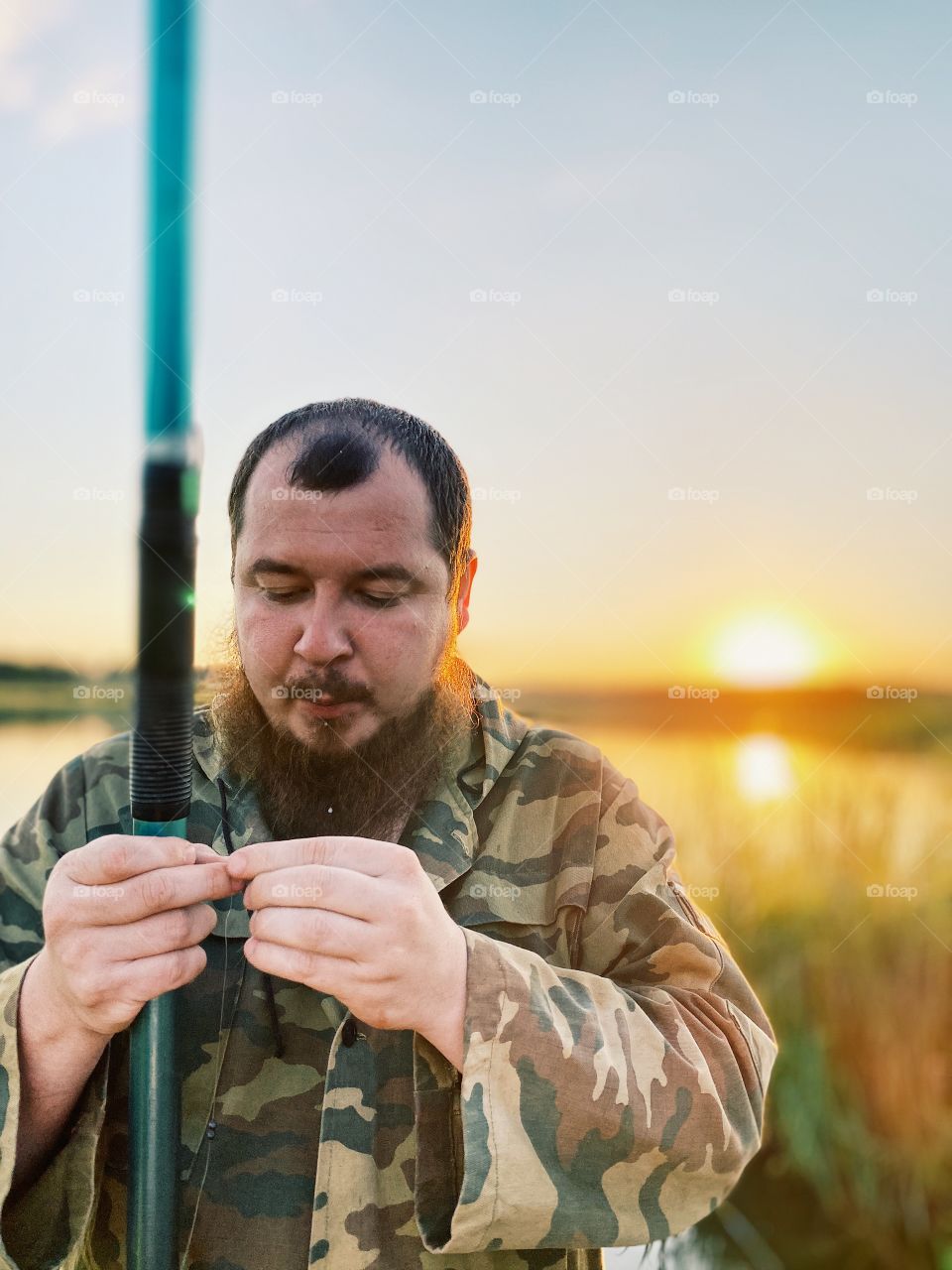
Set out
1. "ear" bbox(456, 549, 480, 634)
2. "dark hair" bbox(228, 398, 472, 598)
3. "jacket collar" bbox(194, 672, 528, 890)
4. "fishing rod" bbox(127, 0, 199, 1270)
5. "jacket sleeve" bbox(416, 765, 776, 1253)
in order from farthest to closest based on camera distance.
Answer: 1. "ear" bbox(456, 549, 480, 634)
2. "dark hair" bbox(228, 398, 472, 598)
3. "jacket collar" bbox(194, 672, 528, 890)
4. "jacket sleeve" bbox(416, 765, 776, 1253)
5. "fishing rod" bbox(127, 0, 199, 1270)

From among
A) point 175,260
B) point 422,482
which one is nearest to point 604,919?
point 422,482

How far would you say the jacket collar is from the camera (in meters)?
1.72

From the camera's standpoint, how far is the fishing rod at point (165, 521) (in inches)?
46.3

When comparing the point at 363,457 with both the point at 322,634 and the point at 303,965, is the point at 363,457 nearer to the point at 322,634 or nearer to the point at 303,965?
the point at 322,634

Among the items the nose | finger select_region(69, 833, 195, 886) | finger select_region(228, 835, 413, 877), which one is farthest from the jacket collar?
finger select_region(69, 833, 195, 886)

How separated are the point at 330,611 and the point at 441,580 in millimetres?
272

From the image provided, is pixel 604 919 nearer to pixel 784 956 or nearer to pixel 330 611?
pixel 330 611

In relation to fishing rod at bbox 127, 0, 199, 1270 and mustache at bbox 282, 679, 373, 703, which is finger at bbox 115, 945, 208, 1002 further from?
mustache at bbox 282, 679, 373, 703

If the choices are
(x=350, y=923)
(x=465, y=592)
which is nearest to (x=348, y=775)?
(x=465, y=592)

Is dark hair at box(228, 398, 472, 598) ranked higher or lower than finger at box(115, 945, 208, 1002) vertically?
higher

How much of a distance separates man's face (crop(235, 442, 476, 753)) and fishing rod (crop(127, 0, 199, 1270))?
1.67ft

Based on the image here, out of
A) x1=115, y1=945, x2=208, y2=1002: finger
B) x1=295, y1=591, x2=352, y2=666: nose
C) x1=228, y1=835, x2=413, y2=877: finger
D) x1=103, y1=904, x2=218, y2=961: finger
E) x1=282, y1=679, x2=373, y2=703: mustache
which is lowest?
x1=115, y1=945, x2=208, y2=1002: finger

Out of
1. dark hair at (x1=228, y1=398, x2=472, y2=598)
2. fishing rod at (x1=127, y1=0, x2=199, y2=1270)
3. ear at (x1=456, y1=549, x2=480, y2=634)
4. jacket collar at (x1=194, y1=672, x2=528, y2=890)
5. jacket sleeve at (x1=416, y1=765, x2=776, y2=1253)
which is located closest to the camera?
fishing rod at (x1=127, y1=0, x2=199, y2=1270)

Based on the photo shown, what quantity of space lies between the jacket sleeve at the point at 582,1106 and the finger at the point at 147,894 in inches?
15.3
